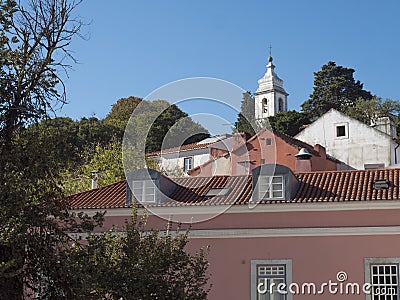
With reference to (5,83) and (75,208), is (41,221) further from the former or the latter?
(75,208)

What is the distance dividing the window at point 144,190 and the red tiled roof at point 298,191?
48 centimetres

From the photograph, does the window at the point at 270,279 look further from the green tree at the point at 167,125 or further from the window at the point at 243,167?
the window at the point at 243,167

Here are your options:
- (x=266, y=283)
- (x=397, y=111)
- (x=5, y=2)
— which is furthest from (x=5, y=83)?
(x=397, y=111)

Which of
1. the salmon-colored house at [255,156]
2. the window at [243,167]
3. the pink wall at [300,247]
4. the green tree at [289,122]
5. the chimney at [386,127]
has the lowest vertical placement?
the pink wall at [300,247]

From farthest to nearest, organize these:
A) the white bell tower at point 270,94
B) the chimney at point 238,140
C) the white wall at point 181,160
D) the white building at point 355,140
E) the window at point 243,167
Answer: the white bell tower at point 270,94 → the white building at point 355,140 → the white wall at point 181,160 → the window at point 243,167 → the chimney at point 238,140

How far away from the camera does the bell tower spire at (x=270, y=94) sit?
80.6 m

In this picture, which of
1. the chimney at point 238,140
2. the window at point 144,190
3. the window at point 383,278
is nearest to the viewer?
the window at point 383,278

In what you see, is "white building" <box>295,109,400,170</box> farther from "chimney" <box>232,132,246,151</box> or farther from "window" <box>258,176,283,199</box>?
"window" <box>258,176,283,199</box>

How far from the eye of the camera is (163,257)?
620 inches

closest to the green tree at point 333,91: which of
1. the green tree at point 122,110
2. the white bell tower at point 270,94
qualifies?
the white bell tower at point 270,94

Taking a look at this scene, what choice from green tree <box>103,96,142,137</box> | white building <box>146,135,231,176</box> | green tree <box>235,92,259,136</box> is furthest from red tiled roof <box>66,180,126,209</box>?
green tree <box>103,96,142,137</box>

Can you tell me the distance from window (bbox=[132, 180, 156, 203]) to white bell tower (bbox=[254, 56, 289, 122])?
2293 inches

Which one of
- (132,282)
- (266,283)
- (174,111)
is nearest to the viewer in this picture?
(132,282)

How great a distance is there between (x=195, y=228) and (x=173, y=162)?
1634 centimetres
